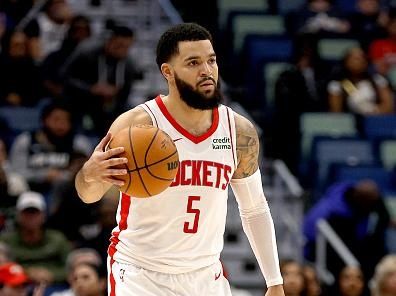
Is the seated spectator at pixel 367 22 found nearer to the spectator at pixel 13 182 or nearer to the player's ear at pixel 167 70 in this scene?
the spectator at pixel 13 182

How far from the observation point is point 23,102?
12.3m

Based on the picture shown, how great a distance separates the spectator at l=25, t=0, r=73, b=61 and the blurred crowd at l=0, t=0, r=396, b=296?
2 centimetres

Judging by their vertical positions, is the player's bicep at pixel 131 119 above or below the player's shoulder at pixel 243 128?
above

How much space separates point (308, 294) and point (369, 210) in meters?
1.51

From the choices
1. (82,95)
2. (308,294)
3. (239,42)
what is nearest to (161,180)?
(308,294)

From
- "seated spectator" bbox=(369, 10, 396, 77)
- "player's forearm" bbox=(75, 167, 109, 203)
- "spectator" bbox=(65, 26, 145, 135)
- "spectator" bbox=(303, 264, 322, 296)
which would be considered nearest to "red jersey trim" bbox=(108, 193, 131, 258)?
"player's forearm" bbox=(75, 167, 109, 203)

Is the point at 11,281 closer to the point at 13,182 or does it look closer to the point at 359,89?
the point at 13,182

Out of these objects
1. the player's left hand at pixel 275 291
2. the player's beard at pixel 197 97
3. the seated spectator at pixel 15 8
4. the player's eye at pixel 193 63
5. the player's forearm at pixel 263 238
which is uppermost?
the seated spectator at pixel 15 8

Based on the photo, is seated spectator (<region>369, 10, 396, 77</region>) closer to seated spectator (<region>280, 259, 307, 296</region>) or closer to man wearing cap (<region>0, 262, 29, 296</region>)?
seated spectator (<region>280, 259, 307, 296</region>)

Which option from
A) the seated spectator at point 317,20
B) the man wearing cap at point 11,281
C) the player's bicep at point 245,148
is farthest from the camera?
the seated spectator at point 317,20

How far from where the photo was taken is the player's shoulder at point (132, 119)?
5.73 m

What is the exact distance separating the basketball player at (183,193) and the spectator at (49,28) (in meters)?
7.37

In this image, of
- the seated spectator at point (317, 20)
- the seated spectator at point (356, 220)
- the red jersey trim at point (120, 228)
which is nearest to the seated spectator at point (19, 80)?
the seated spectator at point (356, 220)

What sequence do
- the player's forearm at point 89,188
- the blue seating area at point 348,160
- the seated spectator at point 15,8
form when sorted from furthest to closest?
the seated spectator at point 15,8 → the blue seating area at point 348,160 → the player's forearm at point 89,188
